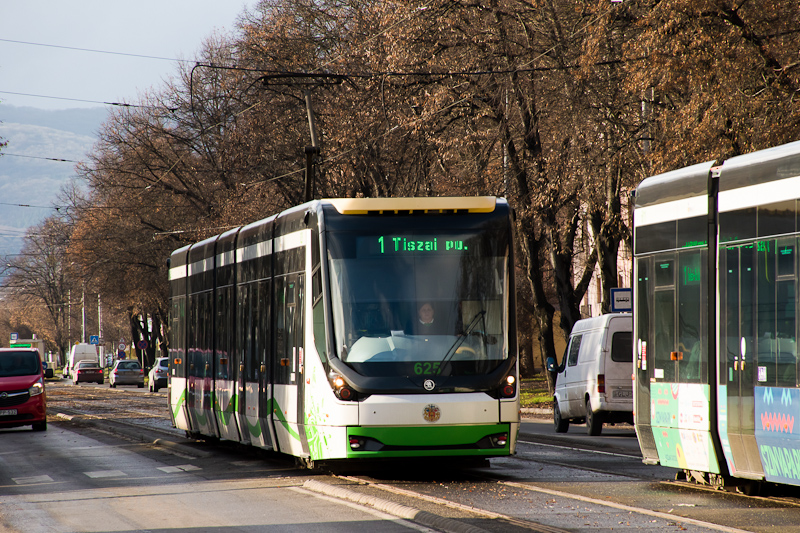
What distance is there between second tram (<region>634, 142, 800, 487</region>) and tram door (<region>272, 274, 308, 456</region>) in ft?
12.9

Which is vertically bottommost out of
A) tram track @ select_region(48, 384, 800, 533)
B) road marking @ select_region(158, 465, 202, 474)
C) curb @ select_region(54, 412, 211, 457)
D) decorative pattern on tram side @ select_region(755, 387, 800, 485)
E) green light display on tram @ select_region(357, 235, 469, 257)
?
curb @ select_region(54, 412, 211, 457)

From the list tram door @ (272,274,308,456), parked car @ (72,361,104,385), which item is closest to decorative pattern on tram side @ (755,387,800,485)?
tram door @ (272,274,308,456)

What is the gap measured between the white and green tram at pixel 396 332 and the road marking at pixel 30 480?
2.90m

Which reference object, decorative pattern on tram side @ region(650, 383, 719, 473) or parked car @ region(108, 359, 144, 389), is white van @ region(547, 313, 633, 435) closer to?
decorative pattern on tram side @ region(650, 383, 719, 473)

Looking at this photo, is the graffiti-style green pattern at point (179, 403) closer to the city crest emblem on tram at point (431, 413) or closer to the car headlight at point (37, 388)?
the car headlight at point (37, 388)

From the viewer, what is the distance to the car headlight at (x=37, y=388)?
26.8 meters

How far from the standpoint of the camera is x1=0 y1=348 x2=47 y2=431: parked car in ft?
87.1

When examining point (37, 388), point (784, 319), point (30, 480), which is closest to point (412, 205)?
point (784, 319)

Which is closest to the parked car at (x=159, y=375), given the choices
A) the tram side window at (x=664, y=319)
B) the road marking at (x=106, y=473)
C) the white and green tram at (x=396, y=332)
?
the road marking at (x=106, y=473)

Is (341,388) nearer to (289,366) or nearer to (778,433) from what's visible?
(289,366)

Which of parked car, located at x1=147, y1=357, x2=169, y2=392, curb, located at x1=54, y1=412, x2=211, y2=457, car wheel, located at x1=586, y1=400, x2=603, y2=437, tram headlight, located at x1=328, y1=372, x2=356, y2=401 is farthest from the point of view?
parked car, located at x1=147, y1=357, x2=169, y2=392

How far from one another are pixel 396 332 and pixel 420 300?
463 mm

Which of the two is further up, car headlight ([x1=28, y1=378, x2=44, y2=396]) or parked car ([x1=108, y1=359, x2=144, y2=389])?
car headlight ([x1=28, y1=378, x2=44, y2=396])

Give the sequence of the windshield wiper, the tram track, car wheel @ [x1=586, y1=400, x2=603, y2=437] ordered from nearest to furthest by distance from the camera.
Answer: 1. the tram track
2. the windshield wiper
3. car wheel @ [x1=586, y1=400, x2=603, y2=437]
